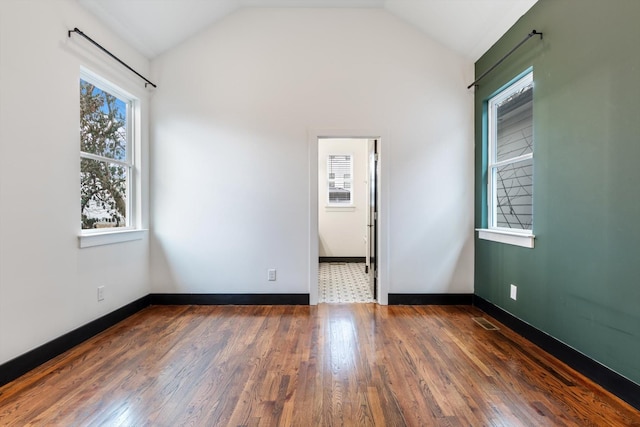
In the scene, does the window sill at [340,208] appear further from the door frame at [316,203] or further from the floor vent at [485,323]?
the floor vent at [485,323]

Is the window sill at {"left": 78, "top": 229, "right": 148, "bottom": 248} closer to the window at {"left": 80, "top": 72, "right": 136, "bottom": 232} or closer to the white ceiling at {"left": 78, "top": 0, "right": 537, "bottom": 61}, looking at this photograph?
the window at {"left": 80, "top": 72, "right": 136, "bottom": 232}

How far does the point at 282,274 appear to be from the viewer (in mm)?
3510

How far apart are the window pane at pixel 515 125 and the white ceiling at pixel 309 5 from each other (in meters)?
0.64

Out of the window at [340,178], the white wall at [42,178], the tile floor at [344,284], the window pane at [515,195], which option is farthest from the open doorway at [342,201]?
the white wall at [42,178]

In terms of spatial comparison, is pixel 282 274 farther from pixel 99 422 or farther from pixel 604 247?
pixel 604 247

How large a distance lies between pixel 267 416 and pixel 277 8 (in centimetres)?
385

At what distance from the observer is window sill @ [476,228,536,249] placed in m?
2.51

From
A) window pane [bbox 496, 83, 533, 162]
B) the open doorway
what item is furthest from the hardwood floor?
the open doorway

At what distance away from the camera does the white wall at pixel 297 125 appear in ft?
11.3

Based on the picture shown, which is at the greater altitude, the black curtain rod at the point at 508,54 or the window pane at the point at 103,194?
the black curtain rod at the point at 508,54

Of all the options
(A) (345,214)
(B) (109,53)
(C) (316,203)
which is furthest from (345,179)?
(B) (109,53)

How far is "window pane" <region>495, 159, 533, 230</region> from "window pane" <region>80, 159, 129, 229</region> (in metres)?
3.84

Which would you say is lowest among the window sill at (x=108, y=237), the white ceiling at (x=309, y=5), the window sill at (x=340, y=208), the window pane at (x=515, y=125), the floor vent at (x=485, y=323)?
the floor vent at (x=485, y=323)

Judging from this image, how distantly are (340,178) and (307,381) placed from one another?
4760mm
